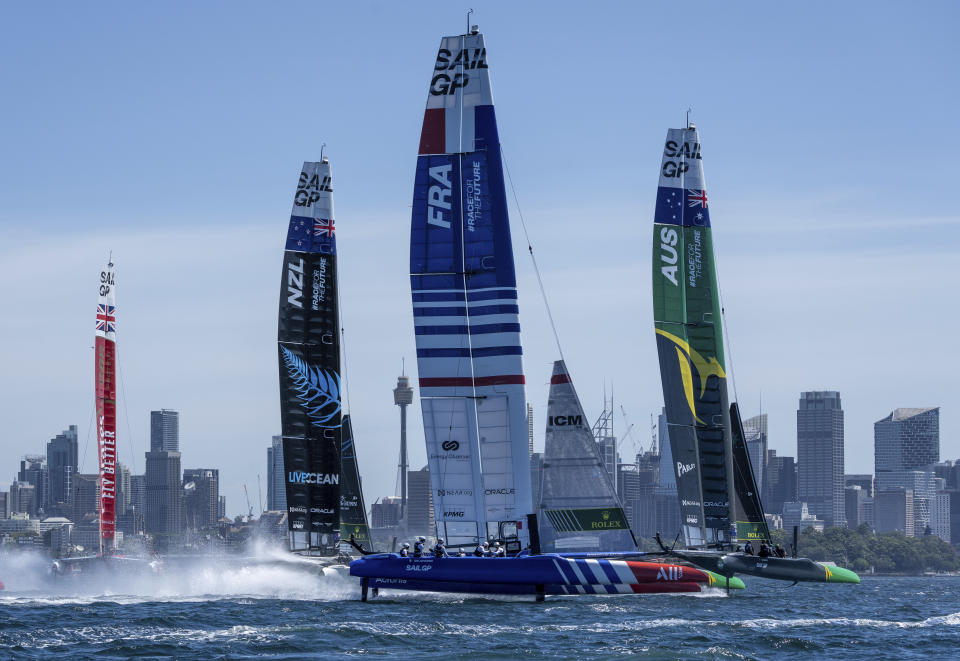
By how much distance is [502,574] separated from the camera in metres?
38.2

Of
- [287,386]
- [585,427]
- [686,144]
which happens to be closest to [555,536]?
[585,427]

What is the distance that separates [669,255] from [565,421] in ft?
38.6

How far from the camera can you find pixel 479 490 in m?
40.2

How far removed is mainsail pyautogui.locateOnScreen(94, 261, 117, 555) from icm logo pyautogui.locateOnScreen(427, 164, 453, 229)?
23831 mm

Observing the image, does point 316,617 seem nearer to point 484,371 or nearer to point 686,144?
point 484,371

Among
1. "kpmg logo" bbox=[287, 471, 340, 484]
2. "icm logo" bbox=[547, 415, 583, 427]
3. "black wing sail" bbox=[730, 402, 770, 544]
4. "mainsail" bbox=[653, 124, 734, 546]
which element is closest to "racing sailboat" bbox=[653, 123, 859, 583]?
"mainsail" bbox=[653, 124, 734, 546]

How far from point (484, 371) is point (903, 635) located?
40.3ft

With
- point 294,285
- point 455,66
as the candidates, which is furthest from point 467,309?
point 294,285

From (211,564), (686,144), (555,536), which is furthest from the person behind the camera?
(686,144)

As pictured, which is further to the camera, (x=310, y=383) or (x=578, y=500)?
(x=310, y=383)

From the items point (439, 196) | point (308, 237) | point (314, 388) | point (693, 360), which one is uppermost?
point (308, 237)

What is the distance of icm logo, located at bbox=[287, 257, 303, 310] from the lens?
50875 mm

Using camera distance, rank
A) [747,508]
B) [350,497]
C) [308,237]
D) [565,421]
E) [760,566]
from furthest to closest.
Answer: [747,508] < [350,497] < [760,566] < [308,237] < [565,421]

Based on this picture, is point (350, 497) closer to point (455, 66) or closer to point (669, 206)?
point (669, 206)
